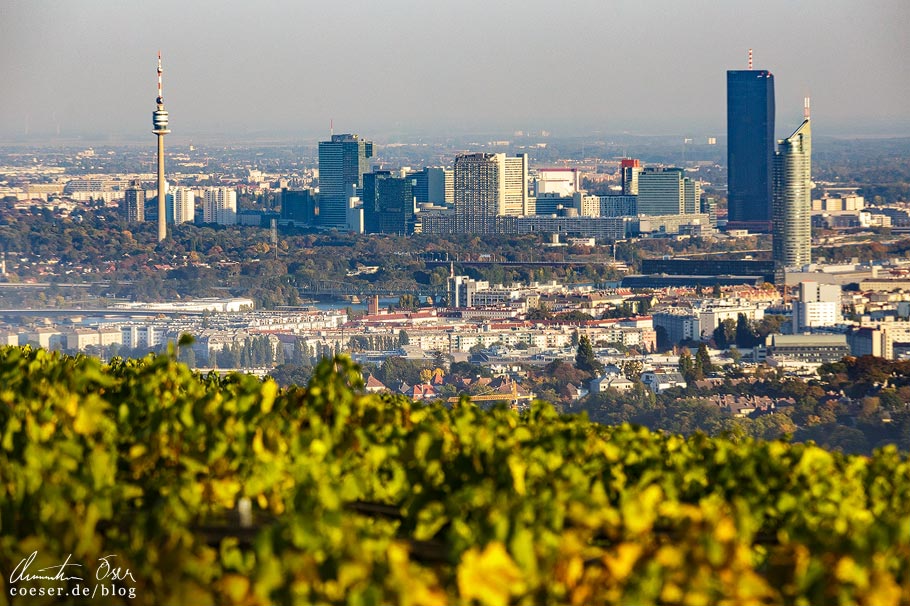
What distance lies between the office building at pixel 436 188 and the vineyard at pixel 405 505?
5240cm

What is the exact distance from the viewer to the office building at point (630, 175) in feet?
183

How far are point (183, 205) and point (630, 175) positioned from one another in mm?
16022

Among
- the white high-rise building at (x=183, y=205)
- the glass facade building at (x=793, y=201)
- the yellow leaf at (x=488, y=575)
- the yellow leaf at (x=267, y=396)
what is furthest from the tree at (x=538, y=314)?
the yellow leaf at (x=488, y=575)

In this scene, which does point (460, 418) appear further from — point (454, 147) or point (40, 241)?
point (454, 147)

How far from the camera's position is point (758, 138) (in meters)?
54.9

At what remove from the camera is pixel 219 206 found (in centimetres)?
5206

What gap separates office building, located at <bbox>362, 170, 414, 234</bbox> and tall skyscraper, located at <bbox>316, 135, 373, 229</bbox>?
1509 millimetres

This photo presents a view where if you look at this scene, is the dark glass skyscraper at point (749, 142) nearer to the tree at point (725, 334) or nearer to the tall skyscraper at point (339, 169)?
the tall skyscraper at point (339, 169)

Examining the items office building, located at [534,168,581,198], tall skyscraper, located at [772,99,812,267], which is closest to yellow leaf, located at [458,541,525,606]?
tall skyscraper, located at [772,99,812,267]

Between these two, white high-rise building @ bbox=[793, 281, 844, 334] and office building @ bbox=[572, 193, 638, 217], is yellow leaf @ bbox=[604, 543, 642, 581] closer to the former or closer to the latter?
white high-rise building @ bbox=[793, 281, 844, 334]

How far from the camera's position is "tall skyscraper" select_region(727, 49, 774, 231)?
177ft

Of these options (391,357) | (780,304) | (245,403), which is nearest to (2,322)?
(391,357)

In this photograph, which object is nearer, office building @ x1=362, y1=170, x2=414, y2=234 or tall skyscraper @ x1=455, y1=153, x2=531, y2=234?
office building @ x1=362, y1=170, x2=414, y2=234
